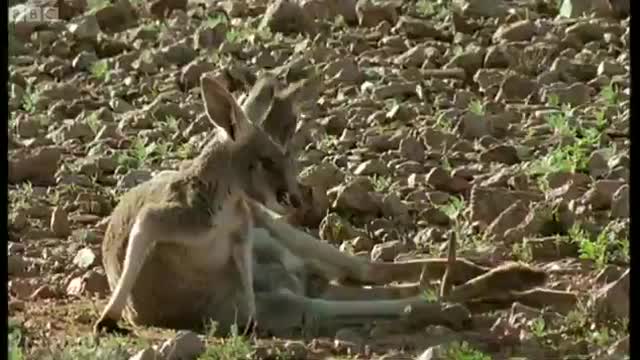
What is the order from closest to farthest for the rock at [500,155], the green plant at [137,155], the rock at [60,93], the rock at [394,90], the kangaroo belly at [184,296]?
the kangaroo belly at [184,296] < the rock at [500,155] < the green plant at [137,155] < the rock at [394,90] < the rock at [60,93]

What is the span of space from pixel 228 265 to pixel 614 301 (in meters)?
1.46

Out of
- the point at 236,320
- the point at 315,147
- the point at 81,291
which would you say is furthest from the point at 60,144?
the point at 236,320

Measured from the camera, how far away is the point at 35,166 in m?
8.45

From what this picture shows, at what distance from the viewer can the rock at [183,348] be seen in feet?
18.6

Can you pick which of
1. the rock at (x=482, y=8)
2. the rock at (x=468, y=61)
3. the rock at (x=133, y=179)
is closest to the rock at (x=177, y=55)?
the rock at (x=468, y=61)

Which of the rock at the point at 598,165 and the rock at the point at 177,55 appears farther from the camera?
the rock at the point at 177,55

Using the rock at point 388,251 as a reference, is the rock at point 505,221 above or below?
above

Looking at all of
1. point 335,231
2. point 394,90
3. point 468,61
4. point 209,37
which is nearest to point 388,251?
point 335,231

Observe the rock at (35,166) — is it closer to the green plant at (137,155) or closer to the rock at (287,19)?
the green plant at (137,155)

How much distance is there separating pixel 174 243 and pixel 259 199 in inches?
13.5

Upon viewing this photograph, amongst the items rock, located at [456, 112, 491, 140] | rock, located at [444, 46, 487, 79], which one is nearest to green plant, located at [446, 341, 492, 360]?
rock, located at [456, 112, 491, 140]

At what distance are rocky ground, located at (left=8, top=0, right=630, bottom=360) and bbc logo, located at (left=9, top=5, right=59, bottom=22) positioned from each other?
0.06 meters

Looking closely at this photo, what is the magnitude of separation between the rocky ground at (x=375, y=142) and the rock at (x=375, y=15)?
1 centimetres

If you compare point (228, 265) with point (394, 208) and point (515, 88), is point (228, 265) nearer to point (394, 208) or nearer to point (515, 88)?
point (394, 208)
